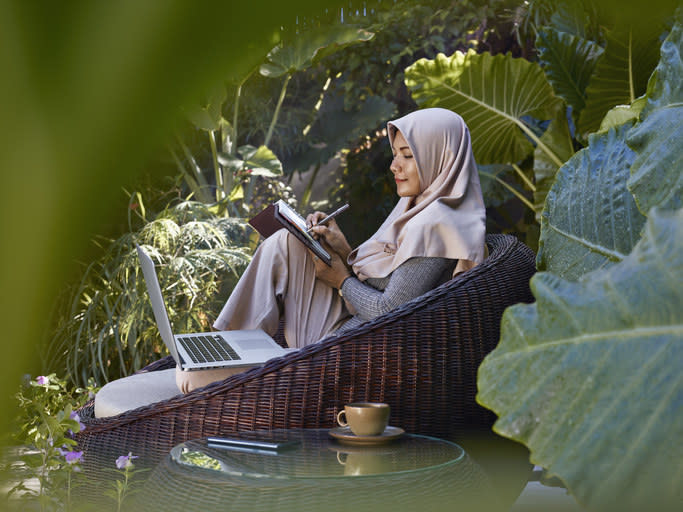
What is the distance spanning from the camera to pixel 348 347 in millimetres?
1576

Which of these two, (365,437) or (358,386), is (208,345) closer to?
(358,386)

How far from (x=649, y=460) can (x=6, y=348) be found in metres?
0.30

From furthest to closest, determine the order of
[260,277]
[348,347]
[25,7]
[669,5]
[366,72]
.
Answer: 1. [366,72]
2. [260,277]
3. [348,347]
4. [669,5]
5. [25,7]

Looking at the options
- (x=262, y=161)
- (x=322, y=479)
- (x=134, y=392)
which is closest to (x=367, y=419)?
(x=322, y=479)

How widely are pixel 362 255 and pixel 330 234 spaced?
0.43 ft

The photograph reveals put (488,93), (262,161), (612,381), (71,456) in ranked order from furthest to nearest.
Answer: (262,161), (488,93), (71,456), (612,381)

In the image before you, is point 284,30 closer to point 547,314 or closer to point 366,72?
point 547,314

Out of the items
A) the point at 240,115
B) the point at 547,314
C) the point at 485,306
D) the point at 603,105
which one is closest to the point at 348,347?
the point at 485,306

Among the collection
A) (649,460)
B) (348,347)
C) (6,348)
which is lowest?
(348,347)

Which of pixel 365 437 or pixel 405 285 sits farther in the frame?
pixel 405 285

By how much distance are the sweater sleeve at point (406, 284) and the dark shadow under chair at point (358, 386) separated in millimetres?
307

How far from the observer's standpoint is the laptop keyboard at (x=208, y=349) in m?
1.82

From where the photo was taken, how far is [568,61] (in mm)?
3697

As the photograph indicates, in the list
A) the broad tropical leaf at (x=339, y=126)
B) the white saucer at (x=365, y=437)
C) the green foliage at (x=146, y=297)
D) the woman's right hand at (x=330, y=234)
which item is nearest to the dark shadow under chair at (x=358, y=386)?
the white saucer at (x=365, y=437)
